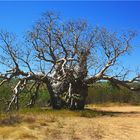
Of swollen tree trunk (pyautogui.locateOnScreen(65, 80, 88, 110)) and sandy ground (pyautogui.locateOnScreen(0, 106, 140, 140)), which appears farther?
swollen tree trunk (pyautogui.locateOnScreen(65, 80, 88, 110))

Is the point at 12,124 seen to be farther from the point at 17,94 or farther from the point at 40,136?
Result: the point at 17,94

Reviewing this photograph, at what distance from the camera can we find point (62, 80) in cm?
2595

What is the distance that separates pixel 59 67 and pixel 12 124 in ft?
40.4

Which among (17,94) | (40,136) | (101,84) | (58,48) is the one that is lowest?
(40,136)

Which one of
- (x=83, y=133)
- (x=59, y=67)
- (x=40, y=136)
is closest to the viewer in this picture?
(x=40, y=136)

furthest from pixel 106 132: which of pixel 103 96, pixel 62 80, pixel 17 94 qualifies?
pixel 103 96

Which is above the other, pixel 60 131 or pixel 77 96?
pixel 77 96

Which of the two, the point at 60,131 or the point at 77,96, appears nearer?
the point at 60,131

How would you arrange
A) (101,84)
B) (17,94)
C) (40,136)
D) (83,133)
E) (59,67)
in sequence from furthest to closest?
(101,84)
(59,67)
(17,94)
(83,133)
(40,136)

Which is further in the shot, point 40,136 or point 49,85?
point 49,85

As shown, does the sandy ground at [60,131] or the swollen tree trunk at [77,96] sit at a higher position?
the swollen tree trunk at [77,96]

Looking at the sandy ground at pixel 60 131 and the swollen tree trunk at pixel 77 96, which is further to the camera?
the swollen tree trunk at pixel 77 96

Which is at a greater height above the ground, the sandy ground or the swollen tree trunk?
the swollen tree trunk

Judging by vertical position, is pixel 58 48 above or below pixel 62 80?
above
